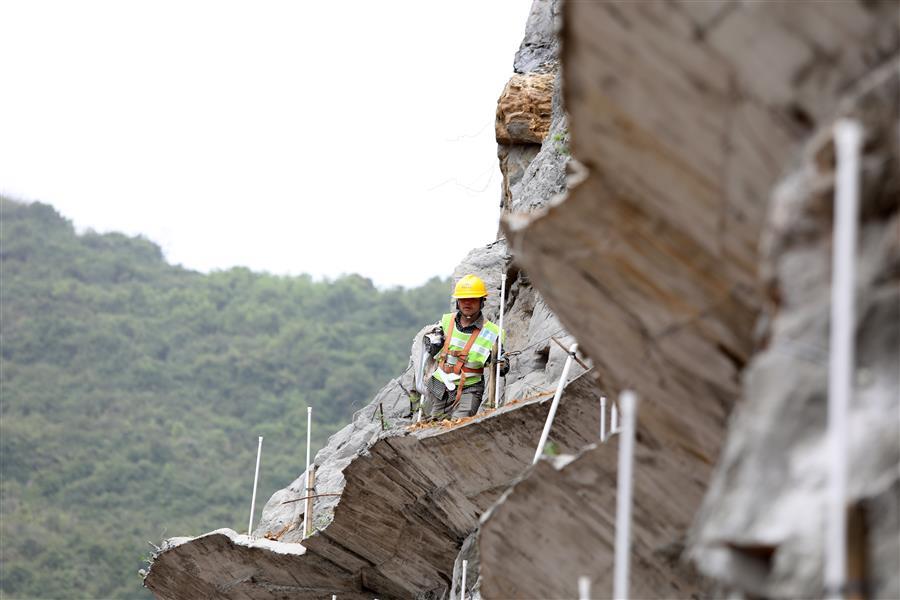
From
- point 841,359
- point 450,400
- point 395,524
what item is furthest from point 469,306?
point 841,359

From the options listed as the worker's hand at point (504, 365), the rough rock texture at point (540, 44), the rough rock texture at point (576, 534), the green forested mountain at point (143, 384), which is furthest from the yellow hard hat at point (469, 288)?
the green forested mountain at point (143, 384)

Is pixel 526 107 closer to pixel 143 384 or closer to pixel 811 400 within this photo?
pixel 811 400

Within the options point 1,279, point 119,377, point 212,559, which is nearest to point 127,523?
point 119,377

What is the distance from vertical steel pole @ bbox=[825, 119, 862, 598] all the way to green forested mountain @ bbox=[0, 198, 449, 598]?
152ft

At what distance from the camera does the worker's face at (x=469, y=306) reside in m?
15.0

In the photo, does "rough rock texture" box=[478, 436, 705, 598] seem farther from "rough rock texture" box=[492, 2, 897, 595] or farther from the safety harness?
the safety harness

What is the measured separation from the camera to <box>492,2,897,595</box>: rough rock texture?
5.36 metres

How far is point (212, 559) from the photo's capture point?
15.6 metres

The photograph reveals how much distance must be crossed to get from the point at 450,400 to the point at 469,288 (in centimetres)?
112

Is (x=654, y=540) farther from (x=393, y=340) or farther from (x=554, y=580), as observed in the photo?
(x=393, y=340)

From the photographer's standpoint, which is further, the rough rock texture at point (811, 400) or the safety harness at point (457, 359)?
the safety harness at point (457, 359)

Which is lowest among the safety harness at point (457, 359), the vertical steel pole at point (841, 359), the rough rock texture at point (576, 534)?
the vertical steel pole at point (841, 359)

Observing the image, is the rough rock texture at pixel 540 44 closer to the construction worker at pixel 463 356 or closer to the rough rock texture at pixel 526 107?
the rough rock texture at pixel 526 107

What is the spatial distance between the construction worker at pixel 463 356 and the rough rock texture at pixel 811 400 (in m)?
9.58
